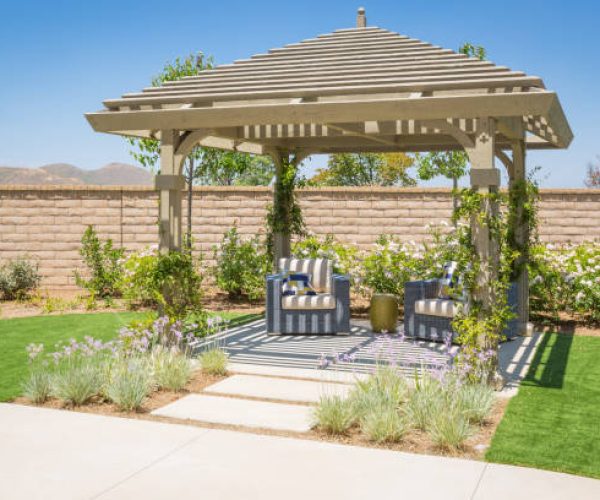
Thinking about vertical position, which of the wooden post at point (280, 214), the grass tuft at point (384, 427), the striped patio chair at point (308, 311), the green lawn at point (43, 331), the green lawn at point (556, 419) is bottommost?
the green lawn at point (43, 331)

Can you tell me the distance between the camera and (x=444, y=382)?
18.8 ft

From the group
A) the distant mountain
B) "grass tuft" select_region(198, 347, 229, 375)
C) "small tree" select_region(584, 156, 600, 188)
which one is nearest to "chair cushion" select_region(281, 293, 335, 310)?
"grass tuft" select_region(198, 347, 229, 375)

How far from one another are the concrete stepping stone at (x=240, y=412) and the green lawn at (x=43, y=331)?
1.53 m

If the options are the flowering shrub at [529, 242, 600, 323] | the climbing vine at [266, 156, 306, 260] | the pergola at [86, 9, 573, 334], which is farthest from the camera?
the climbing vine at [266, 156, 306, 260]

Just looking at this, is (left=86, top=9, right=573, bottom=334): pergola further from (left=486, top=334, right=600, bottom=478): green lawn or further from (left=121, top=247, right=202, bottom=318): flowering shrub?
(left=486, top=334, right=600, bottom=478): green lawn

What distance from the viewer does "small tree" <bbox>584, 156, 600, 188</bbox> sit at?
1385 inches

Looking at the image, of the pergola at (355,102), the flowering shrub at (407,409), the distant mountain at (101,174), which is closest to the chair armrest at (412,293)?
the pergola at (355,102)

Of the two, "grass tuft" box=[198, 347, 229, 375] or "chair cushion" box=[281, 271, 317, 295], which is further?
"chair cushion" box=[281, 271, 317, 295]

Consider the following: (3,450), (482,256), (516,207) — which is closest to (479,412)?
(482,256)

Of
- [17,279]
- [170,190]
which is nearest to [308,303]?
[170,190]

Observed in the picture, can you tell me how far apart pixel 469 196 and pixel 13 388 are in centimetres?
446

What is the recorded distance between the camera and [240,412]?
5.88 meters

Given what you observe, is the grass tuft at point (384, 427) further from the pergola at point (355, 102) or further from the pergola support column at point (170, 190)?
the pergola support column at point (170, 190)

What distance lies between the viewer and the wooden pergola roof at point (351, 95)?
674 centimetres
